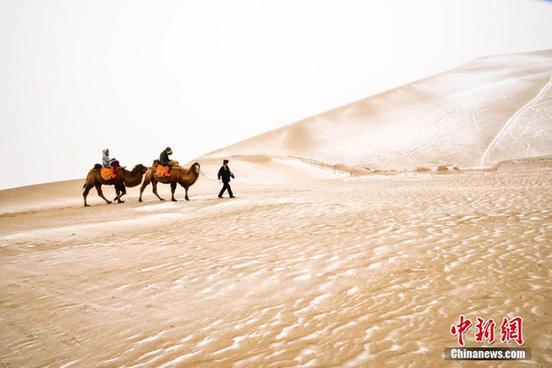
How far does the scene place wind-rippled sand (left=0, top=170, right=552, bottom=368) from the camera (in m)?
3.16

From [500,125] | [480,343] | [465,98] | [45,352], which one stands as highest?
[465,98]

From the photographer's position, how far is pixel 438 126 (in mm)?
49094

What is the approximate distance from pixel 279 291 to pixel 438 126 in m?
51.0

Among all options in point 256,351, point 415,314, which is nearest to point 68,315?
point 256,351

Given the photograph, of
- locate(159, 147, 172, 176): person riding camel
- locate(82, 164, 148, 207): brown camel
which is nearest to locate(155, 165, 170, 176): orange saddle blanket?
locate(159, 147, 172, 176): person riding camel

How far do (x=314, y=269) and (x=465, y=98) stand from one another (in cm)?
6173

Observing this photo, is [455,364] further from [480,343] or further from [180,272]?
[180,272]

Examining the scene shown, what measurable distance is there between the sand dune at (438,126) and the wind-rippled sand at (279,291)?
1406 inches

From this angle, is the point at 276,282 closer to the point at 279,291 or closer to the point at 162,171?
the point at 279,291

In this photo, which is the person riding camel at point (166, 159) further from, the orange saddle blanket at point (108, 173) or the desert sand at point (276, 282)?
the desert sand at point (276, 282)

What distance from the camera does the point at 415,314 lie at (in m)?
3.60

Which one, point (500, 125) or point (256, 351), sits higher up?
point (500, 125)

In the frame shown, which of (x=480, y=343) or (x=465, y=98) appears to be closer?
(x=480, y=343)

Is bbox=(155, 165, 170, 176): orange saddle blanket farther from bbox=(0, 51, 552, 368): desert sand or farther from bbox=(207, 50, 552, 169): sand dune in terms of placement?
bbox=(207, 50, 552, 169): sand dune
